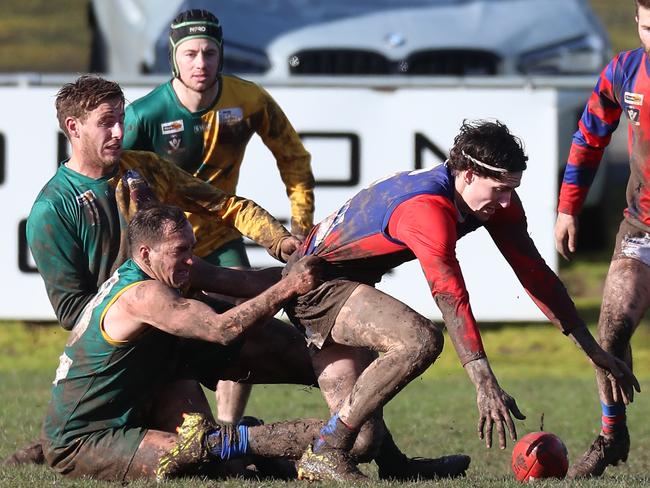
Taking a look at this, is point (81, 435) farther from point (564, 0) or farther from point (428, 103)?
point (564, 0)

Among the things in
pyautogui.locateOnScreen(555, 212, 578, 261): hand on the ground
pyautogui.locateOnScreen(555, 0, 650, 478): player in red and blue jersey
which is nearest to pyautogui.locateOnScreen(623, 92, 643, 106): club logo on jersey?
pyautogui.locateOnScreen(555, 0, 650, 478): player in red and blue jersey

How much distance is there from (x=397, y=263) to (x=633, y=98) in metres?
1.51

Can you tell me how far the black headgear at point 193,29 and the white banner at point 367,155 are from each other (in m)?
3.29

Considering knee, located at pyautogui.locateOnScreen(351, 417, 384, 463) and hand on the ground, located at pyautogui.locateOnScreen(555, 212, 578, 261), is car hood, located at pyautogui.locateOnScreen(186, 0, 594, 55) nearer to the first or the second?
hand on the ground, located at pyautogui.locateOnScreen(555, 212, 578, 261)

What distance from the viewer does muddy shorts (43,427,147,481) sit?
588cm

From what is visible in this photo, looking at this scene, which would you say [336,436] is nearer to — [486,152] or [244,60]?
[486,152]

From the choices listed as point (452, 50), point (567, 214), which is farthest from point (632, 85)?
point (452, 50)

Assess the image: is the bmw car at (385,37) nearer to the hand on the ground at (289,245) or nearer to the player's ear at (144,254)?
the hand on the ground at (289,245)

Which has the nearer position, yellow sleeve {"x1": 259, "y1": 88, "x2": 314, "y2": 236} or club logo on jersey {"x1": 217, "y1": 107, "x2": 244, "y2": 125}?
club logo on jersey {"x1": 217, "y1": 107, "x2": 244, "y2": 125}

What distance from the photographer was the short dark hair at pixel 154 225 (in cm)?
579

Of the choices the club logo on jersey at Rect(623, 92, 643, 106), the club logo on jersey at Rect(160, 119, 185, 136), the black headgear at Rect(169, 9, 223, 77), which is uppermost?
the black headgear at Rect(169, 9, 223, 77)

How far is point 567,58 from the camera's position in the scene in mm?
12680

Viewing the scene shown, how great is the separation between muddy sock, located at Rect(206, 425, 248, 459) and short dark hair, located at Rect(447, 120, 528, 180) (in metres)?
1.40

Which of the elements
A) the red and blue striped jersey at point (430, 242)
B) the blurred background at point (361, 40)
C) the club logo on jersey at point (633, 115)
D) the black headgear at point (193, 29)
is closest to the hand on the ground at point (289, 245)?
the red and blue striped jersey at point (430, 242)
